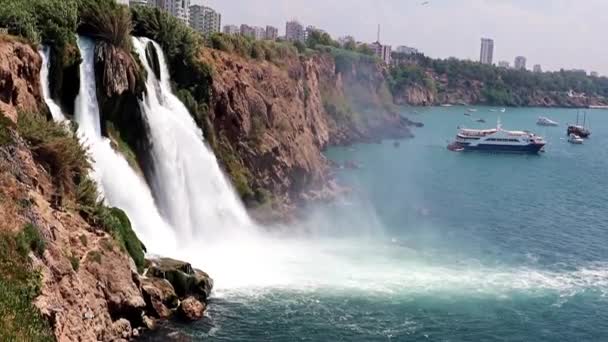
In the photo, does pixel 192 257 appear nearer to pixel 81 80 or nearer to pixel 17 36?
pixel 81 80

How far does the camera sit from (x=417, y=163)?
109m

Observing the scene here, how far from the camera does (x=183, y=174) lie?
5262cm

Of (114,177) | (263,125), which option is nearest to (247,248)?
(114,177)

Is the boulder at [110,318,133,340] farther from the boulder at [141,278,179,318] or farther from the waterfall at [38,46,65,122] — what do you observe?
the waterfall at [38,46,65,122]

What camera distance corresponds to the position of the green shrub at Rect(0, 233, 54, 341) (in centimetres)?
2392

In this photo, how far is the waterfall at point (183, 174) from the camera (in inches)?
1962

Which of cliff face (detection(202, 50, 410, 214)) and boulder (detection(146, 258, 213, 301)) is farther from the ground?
cliff face (detection(202, 50, 410, 214))

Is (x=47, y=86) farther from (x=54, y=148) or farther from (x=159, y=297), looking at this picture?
(x=159, y=297)

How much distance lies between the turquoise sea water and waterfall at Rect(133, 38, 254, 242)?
577 centimetres

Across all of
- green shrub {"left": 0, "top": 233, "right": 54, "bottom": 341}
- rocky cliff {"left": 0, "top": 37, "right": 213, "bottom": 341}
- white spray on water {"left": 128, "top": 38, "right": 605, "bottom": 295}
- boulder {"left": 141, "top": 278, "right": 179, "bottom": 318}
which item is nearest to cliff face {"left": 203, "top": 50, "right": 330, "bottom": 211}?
white spray on water {"left": 128, "top": 38, "right": 605, "bottom": 295}

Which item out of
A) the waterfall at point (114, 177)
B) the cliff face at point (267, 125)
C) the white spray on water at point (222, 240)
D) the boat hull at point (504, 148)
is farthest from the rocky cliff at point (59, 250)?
the boat hull at point (504, 148)

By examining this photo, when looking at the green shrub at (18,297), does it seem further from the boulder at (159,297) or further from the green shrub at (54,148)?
the boulder at (159,297)

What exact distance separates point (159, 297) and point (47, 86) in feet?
47.2

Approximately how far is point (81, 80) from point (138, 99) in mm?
5485
